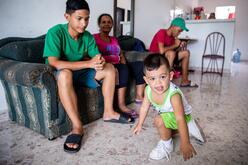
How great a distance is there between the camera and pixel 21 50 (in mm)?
1623

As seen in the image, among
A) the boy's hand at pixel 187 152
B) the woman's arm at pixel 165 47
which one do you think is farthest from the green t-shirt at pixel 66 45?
the woman's arm at pixel 165 47

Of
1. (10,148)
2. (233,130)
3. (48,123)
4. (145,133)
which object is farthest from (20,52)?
(233,130)

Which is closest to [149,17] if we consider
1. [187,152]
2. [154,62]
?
[154,62]

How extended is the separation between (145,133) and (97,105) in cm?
50

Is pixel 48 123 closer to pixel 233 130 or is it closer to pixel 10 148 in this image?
pixel 10 148

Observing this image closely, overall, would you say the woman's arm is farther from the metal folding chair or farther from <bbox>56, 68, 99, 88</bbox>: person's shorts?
the metal folding chair

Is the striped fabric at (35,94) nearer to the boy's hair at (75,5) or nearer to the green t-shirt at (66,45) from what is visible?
the green t-shirt at (66,45)

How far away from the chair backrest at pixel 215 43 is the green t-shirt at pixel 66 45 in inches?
147

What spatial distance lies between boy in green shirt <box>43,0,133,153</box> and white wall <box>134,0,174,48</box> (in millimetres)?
2200

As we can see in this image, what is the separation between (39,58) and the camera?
5.83ft

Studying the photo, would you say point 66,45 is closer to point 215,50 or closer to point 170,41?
point 170,41

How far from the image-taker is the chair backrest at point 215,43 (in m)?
4.64

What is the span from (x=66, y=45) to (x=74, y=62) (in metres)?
0.18

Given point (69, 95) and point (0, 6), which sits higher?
point (0, 6)
